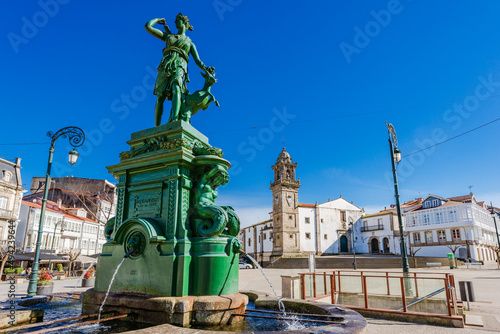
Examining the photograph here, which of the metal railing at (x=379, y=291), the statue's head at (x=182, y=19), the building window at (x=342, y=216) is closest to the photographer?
the statue's head at (x=182, y=19)

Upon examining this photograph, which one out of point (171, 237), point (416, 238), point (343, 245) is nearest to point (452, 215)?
point (416, 238)

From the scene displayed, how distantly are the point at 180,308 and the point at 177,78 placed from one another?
13.4ft

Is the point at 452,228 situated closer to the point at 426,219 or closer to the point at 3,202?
the point at 426,219

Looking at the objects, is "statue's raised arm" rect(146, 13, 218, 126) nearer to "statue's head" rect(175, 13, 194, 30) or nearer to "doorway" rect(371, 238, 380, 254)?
"statue's head" rect(175, 13, 194, 30)

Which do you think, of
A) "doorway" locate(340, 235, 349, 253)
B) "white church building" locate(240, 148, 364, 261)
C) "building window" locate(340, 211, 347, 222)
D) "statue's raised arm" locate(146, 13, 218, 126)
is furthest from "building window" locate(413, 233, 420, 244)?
"statue's raised arm" locate(146, 13, 218, 126)

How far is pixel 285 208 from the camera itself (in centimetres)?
5738

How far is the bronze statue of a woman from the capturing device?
242 inches

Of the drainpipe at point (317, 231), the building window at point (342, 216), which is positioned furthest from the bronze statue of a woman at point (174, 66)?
the building window at point (342, 216)

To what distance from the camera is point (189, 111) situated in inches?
248

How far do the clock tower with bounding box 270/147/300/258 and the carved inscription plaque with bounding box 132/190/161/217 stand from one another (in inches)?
2023

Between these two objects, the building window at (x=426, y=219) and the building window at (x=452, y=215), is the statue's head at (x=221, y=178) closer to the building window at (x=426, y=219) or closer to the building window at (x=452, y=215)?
the building window at (x=452, y=215)

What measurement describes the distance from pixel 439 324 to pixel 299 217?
5185 centimetres

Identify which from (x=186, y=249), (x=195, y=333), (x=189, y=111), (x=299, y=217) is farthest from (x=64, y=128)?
(x=299, y=217)

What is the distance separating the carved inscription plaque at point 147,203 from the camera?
528cm
